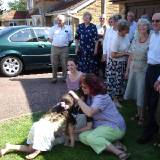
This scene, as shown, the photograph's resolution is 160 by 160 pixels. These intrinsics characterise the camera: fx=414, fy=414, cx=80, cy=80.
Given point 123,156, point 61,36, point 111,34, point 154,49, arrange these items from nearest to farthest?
point 123,156
point 154,49
point 111,34
point 61,36

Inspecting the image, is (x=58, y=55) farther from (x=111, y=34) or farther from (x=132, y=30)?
(x=111, y=34)

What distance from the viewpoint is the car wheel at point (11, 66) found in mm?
12703

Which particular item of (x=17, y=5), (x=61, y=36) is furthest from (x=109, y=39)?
(x=17, y=5)

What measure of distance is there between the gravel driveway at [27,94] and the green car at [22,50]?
35 centimetres

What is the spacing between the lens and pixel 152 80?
6004 millimetres

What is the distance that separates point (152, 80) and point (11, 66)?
24.6ft

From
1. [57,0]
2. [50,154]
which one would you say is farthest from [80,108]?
[57,0]

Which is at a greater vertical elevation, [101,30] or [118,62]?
[101,30]

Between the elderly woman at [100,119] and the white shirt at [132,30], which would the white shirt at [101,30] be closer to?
the white shirt at [132,30]

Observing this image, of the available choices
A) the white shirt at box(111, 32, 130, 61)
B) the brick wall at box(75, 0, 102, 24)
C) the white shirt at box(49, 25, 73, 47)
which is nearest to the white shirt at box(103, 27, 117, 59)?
the white shirt at box(111, 32, 130, 61)

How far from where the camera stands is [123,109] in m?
8.12

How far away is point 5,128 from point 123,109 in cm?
238

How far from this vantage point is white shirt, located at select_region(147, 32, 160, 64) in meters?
5.86

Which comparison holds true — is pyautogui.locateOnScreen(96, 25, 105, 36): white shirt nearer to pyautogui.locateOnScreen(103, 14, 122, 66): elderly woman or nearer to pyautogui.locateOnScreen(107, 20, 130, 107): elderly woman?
pyautogui.locateOnScreen(103, 14, 122, 66): elderly woman
